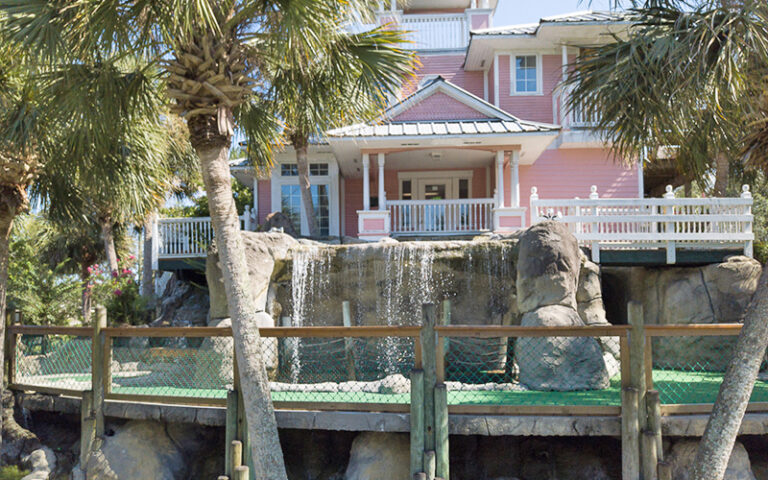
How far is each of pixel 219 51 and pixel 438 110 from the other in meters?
12.5

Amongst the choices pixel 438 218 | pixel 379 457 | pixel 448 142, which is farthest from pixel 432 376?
pixel 448 142

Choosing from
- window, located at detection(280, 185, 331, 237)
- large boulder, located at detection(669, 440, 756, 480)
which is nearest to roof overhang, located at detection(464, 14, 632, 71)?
window, located at detection(280, 185, 331, 237)

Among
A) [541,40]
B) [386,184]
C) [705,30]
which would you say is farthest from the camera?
[386,184]

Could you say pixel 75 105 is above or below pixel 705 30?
below

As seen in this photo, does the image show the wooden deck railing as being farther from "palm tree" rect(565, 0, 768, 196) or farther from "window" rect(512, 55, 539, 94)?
"window" rect(512, 55, 539, 94)

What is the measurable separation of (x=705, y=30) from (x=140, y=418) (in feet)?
25.3

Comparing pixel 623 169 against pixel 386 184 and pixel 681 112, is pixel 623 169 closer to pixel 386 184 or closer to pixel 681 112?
pixel 386 184

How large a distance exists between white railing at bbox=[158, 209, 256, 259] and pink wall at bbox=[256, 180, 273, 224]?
9.97ft

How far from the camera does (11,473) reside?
895 cm

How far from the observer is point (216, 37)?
6.83m

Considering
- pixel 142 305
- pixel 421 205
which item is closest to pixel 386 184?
pixel 421 205

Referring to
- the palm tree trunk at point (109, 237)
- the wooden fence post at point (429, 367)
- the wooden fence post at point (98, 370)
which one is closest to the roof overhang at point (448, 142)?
the palm tree trunk at point (109, 237)

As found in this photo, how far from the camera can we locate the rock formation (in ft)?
31.0

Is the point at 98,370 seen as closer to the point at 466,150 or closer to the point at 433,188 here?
the point at 466,150
